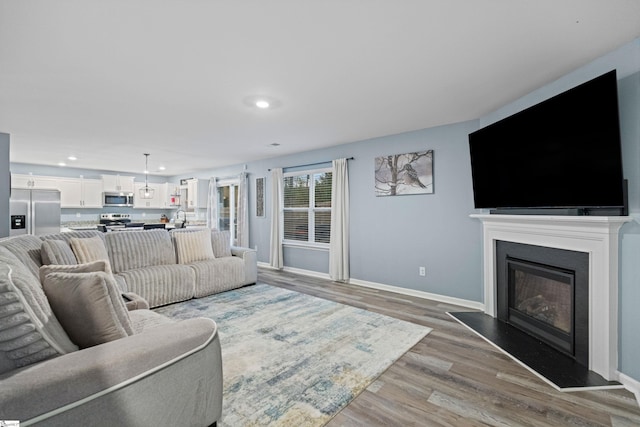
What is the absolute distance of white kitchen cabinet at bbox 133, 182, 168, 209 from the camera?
28.5 ft

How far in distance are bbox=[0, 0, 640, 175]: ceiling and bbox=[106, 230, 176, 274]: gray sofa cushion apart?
156cm

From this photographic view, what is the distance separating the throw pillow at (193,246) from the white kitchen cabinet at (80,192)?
16.6ft

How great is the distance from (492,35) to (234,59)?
6.23 ft

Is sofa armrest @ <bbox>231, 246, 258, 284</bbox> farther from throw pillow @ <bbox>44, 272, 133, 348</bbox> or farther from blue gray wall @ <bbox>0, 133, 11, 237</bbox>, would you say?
throw pillow @ <bbox>44, 272, 133, 348</bbox>

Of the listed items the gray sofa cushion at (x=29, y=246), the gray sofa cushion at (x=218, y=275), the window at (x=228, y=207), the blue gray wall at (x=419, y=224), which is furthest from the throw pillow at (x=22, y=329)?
the window at (x=228, y=207)

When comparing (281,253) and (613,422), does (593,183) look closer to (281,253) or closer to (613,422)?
(613,422)

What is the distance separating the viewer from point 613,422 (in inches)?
67.3

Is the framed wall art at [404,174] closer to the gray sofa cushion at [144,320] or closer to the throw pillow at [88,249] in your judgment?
the gray sofa cushion at [144,320]

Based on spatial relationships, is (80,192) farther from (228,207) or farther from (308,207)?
(308,207)

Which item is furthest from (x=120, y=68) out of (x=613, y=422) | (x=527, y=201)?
(x=613, y=422)

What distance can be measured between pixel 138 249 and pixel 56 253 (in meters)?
1.25

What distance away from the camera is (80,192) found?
751 cm

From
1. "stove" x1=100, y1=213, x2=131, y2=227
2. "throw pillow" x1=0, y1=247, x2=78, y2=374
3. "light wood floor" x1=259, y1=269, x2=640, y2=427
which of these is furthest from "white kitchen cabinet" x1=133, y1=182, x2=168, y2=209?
"light wood floor" x1=259, y1=269, x2=640, y2=427

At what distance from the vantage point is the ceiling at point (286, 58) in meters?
1.75
